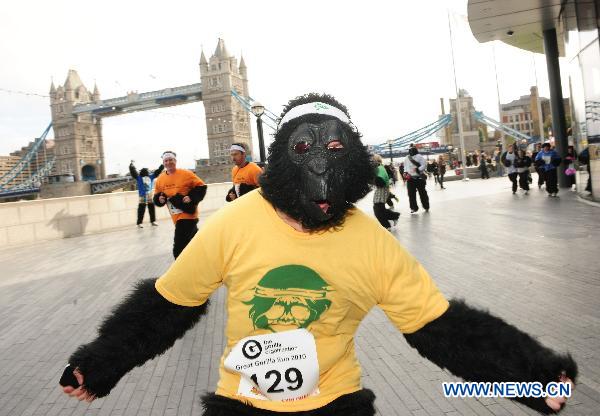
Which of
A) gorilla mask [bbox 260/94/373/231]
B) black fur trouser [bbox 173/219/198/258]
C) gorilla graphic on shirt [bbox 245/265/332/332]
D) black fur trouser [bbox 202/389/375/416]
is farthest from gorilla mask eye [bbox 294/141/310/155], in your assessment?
black fur trouser [bbox 173/219/198/258]

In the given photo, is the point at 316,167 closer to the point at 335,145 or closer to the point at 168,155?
the point at 335,145

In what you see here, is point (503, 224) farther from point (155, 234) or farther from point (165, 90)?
point (165, 90)

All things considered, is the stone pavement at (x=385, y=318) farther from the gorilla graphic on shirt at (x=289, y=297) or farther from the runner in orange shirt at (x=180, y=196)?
the runner in orange shirt at (x=180, y=196)

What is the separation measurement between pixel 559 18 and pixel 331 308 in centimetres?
1774

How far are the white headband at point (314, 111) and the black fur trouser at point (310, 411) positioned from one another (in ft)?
3.11

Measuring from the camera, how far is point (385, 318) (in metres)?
4.71

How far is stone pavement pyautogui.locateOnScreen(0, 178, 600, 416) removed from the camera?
3.15 m

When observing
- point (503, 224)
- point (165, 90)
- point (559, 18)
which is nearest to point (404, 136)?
point (165, 90)

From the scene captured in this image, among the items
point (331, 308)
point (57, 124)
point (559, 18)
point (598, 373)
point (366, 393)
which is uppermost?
point (57, 124)

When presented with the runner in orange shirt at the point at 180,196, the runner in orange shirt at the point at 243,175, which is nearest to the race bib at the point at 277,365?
the runner in orange shirt at the point at 180,196

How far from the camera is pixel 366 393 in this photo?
171cm

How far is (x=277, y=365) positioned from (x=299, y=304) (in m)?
0.20

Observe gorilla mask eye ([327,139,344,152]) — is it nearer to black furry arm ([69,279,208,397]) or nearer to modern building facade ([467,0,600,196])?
black furry arm ([69,279,208,397])

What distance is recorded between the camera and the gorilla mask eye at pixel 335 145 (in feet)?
5.79
